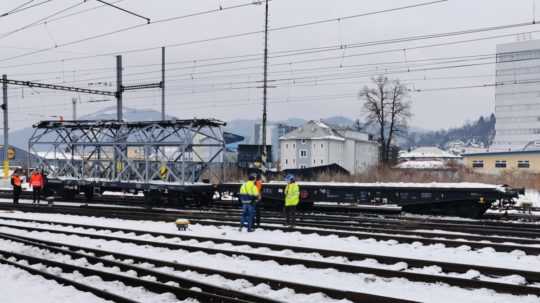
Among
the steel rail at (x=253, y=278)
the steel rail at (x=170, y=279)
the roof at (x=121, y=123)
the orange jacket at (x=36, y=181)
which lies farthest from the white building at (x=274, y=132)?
the steel rail at (x=170, y=279)

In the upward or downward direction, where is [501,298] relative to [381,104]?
downward

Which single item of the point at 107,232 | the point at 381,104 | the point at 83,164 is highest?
the point at 381,104

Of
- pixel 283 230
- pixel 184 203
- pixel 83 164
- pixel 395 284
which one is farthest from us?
pixel 83 164

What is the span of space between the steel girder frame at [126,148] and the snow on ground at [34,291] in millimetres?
12305

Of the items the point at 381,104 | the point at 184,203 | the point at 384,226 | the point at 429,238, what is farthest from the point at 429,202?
the point at 381,104

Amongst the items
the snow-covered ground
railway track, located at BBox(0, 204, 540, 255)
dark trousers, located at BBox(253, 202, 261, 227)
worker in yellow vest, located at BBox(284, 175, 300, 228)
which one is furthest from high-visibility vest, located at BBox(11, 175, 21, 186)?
worker in yellow vest, located at BBox(284, 175, 300, 228)

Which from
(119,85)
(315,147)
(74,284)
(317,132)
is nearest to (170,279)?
(74,284)

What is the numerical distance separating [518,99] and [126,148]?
112 metres

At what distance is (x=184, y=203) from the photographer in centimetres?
2186

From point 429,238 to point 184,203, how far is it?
39.5ft

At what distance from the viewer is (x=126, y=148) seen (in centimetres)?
2405

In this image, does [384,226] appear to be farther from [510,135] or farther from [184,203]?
[510,135]

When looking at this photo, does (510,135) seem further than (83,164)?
Yes

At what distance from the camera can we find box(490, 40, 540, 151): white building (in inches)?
4392
